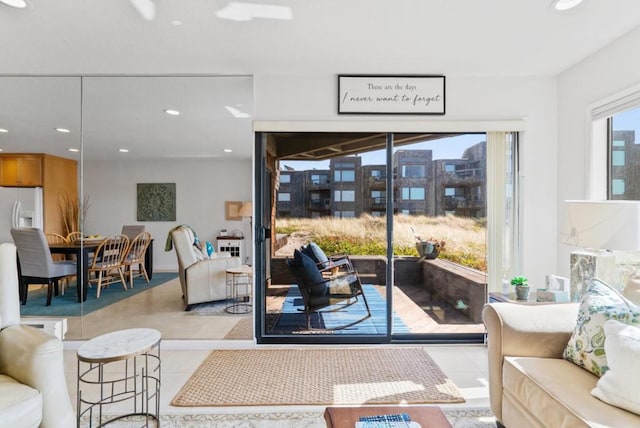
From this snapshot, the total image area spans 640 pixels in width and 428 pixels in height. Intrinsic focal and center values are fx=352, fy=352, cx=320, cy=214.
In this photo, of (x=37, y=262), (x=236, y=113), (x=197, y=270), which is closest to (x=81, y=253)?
(x=37, y=262)

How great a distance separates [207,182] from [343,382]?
2.08 metres

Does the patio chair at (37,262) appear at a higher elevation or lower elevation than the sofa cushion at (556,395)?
higher

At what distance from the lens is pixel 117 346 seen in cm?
181

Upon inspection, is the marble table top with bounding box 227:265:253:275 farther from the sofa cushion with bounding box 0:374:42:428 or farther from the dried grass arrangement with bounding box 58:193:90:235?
the sofa cushion with bounding box 0:374:42:428

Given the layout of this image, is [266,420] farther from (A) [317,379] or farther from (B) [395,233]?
(B) [395,233]

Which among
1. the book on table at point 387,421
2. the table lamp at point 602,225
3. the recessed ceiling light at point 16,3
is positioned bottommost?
the book on table at point 387,421

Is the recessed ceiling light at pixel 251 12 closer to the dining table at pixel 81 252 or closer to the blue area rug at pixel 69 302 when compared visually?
the dining table at pixel 81 252

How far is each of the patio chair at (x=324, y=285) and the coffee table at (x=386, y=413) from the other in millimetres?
1792

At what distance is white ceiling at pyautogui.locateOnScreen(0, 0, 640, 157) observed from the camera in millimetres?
2164

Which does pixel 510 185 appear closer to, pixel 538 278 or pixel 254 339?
pixel 538 278

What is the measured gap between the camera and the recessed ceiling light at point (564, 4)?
2.04 metres

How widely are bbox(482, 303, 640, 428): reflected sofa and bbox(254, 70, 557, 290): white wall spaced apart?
4.14 ft

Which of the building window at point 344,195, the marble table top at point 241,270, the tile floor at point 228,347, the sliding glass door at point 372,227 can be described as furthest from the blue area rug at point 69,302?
the building window at point 344,195

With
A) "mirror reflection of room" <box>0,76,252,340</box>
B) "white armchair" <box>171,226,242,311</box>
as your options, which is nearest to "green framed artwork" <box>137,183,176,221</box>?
"mirror reflection of room" <box>0,76,252,340</box>
